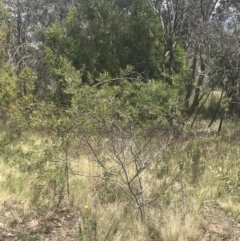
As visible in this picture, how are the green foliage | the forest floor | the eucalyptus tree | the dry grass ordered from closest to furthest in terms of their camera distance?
the dry grass
the forest floor
the green foliage
the eucalyptus tree

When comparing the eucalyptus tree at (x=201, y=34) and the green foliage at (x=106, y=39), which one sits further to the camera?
the eucalyptus tree at (x=201, y=34)

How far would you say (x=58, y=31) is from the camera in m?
13.7

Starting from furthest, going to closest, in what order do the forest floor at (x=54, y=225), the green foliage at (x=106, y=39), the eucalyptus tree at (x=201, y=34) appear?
the eucalyptus tree at (x=201, y=34) < the green foliage at (x=106, y=39) < the forest floor at (x=54, y=225)

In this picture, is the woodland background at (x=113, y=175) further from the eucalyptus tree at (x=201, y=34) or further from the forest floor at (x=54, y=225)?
the eucalyptus tree at (x=201, y=34)

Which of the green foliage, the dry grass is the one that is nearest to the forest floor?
the dry grass

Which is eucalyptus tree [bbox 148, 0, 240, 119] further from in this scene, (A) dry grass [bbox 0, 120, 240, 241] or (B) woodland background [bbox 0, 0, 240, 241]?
(A) dry grass [bbox 0, 120, 240, 241]

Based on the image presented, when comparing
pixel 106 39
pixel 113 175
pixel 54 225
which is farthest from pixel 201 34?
pixel 54 225

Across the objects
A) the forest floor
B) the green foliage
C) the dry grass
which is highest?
the green foliage

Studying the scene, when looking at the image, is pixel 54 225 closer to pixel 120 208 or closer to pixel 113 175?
pixel 120 208

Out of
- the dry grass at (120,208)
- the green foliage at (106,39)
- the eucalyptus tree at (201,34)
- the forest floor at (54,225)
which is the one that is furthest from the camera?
the eucalyptus tree at (201,34)

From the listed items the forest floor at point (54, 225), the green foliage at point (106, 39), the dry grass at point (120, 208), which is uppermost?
the green foliage at point (106, 39)

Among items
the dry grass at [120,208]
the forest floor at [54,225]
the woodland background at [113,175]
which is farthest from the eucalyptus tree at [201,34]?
the forest floor at [54,225]

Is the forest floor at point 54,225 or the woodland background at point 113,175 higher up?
the woodland background at point 113,175

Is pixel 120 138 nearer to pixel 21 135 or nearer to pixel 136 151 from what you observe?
pixel 136 151
